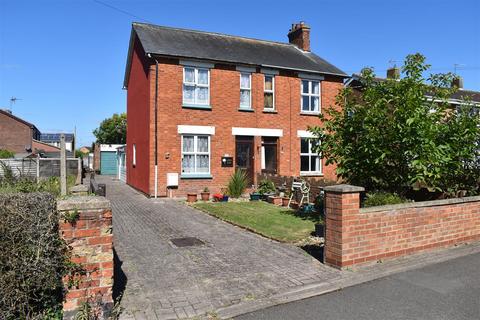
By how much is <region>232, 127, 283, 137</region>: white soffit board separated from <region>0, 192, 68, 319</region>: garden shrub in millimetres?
13509

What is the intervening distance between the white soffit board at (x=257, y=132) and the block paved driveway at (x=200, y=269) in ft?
25.8

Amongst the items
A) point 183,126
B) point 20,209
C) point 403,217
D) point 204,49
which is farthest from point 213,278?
point 204,49

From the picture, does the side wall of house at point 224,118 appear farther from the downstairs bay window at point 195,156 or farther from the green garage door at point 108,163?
the green garage door at point 108,163

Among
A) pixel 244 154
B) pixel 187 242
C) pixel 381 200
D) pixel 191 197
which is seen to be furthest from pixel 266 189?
pixel 381 200

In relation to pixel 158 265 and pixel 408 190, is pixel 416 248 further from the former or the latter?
pixel 158 265

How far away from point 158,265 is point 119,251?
1.20 metres

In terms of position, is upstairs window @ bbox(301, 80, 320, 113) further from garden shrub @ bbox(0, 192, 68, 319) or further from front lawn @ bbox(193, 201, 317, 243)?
garden shrub @ bbox(0, 192, 68, 319)

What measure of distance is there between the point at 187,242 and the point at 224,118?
9.65m

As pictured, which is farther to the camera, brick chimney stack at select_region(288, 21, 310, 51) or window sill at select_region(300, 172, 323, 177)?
brick chimney stack at select_region(288, 21, 310, 51)

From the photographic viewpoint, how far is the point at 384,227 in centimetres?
659

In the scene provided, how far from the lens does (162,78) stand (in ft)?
52.3

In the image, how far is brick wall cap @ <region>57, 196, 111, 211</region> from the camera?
415cm

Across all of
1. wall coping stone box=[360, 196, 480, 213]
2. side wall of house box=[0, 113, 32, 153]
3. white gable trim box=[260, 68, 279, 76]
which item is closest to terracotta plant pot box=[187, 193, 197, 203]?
white gable trim box=[260, 68, 279, 76]

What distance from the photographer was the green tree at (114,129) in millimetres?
65562
